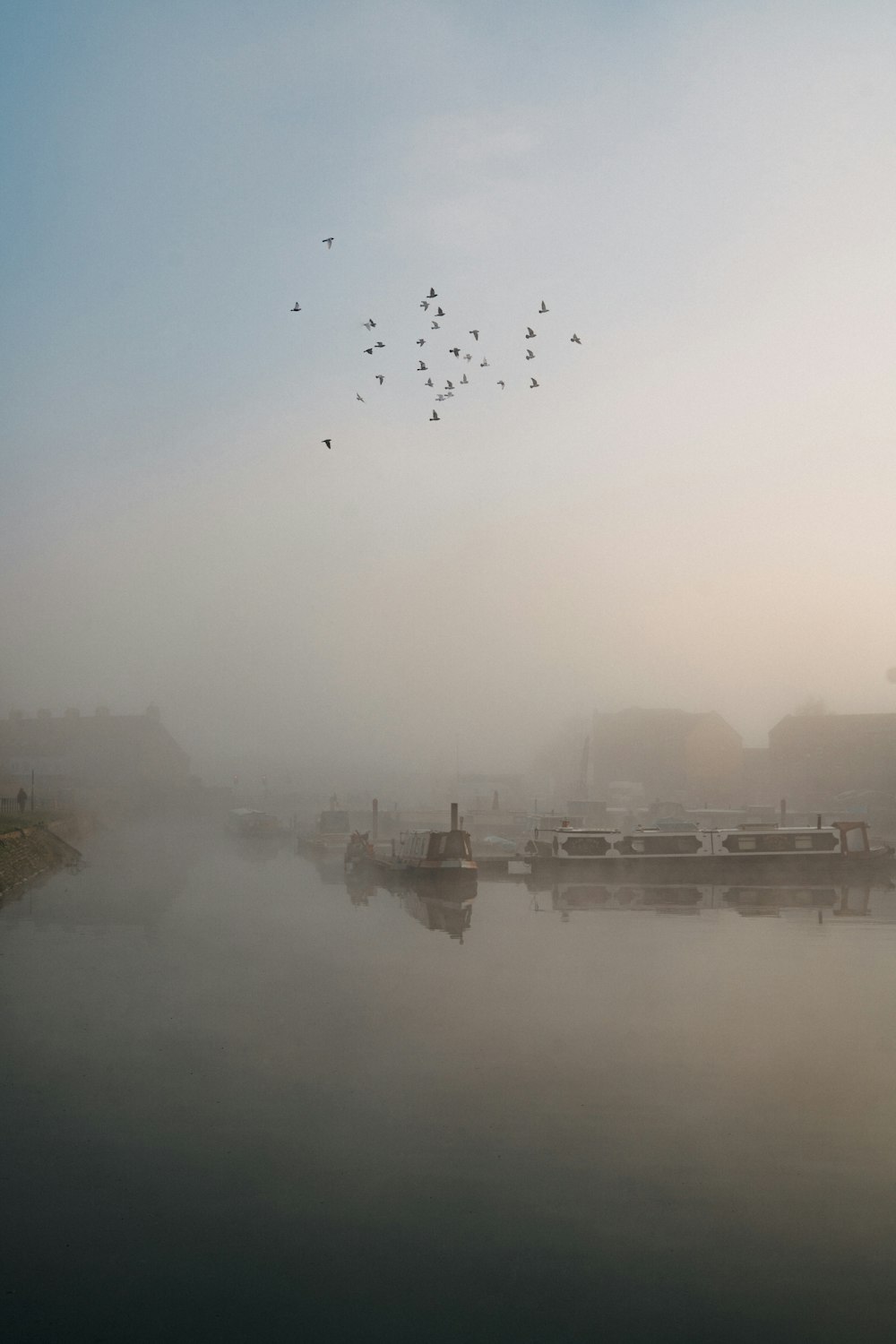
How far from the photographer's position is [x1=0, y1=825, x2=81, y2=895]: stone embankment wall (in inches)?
1646

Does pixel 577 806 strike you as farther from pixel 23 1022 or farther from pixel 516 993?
pixel 23 1022

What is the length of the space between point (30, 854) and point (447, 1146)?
3701 centimetres

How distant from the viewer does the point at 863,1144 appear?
1462 centimetres

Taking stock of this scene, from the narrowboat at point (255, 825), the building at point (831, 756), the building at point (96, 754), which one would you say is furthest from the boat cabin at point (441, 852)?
the building at point (96, 754)

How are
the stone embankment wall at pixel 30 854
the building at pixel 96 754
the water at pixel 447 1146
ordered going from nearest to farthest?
the water at pixel 447 1146 < the stone embankment wall at pixel 30 854 < the building at pixel 96 754

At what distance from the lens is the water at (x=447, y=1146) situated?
418 inches

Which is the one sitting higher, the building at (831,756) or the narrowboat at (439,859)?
the building at (831,756)

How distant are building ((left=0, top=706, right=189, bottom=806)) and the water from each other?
235 feet

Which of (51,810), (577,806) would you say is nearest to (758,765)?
(577,806)

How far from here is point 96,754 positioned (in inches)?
4072

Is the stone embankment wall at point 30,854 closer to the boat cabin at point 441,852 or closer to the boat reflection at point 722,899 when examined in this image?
the boat cabin at point 441,852

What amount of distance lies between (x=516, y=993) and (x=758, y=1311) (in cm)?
1384

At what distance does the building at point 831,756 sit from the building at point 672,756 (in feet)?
17.2

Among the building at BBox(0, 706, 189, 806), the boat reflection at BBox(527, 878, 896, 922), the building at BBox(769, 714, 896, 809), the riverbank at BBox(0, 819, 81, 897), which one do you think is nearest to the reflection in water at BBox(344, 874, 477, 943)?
the boat reflection at BBox(527, 878, 896, 922)
